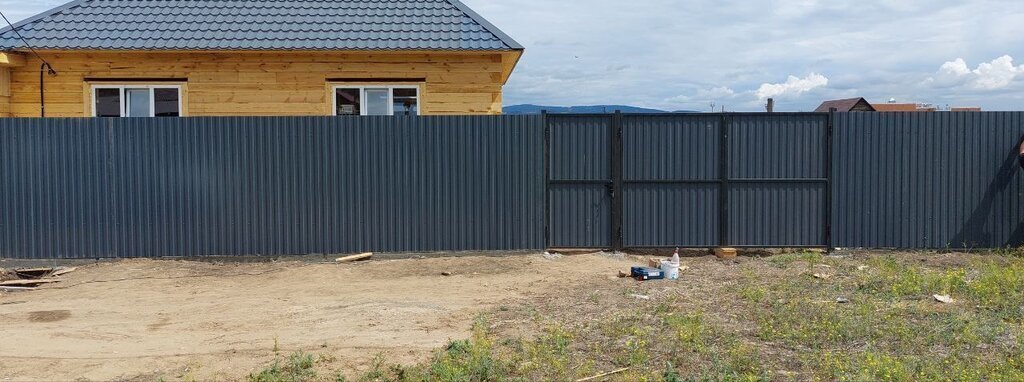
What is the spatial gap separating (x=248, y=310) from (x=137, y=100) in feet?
21.3

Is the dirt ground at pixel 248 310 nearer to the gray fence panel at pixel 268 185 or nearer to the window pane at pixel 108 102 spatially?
the gray fence panel at pixel 268 185

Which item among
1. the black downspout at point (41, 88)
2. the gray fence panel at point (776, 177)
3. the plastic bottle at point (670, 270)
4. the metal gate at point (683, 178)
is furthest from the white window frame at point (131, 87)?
the gray fence panel at point (776, 177)

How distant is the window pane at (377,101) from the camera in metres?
13.6

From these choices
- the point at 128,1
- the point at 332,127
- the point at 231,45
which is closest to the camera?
the point at 332,127

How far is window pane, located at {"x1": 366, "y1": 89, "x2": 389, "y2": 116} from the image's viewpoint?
13.6 metres

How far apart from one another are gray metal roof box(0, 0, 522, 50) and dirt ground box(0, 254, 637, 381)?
3.68 metres

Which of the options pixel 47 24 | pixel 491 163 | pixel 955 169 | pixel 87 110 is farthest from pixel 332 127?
pixel 955 169

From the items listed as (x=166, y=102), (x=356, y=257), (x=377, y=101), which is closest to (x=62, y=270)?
(x=166, y=102)

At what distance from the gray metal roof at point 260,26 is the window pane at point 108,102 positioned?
854 mm

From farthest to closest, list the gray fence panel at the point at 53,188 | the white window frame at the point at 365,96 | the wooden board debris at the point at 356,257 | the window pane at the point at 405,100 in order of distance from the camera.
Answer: the window pane at the point at 405,100
the white window frame at the point at 365,96
the wooden board debris at the point at 356,257
the gray fence panel at the point at 53,188

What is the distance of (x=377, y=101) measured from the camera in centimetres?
1358

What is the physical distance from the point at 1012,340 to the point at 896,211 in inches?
199

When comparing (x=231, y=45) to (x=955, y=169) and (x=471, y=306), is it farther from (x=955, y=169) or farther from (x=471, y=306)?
(x=955, y=169)

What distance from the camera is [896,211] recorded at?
11.5 metres
